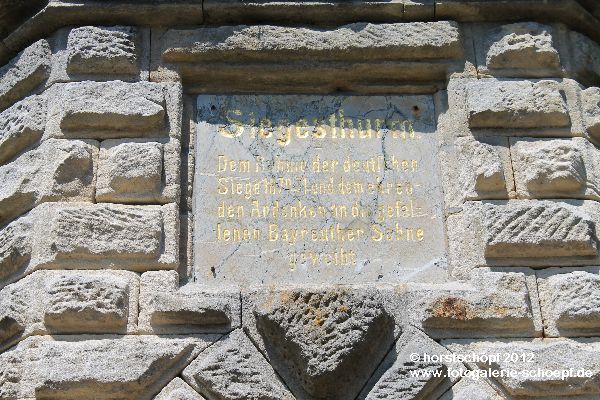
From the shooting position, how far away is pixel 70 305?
13.4 feet

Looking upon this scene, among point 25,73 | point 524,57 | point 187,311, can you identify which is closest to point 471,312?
point 187,311

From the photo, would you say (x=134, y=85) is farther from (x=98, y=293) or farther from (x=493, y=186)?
(x=493, y=186)

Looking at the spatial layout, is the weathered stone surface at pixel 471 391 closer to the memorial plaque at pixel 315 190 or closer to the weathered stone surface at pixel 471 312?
the weathered stone surface at pixel 471 312

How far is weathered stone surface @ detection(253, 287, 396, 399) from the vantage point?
4.00 m

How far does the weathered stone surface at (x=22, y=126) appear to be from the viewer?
15.4 feet

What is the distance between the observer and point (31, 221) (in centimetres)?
439

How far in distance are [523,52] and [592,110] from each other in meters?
0.46

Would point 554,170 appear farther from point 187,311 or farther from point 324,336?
point 187,311

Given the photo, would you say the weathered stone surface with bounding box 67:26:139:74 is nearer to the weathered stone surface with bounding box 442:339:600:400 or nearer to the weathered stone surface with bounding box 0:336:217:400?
the weathered stone surface with bounding box 0:336:217:400

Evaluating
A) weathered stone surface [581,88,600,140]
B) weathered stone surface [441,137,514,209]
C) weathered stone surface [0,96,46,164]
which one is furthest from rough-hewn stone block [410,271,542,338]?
weathered stone surface [0,96,46,164]

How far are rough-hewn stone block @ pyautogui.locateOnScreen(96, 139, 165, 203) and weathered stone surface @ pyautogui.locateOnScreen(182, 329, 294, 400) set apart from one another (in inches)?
32.5

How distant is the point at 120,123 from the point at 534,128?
2.03 meters

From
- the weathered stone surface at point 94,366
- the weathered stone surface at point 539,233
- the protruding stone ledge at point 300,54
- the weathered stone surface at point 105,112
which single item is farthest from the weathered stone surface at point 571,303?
the weathered stone surface at point 105,112

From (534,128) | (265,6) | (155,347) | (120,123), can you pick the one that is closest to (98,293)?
(155,347)
